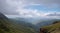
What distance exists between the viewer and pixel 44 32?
131 metres

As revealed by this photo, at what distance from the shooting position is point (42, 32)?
5310 inches

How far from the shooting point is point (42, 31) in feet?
438

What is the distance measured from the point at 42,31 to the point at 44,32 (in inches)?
135

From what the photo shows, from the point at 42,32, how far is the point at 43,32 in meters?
1.56

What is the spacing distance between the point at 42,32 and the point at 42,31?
68.3 inches

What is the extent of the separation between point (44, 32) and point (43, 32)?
2985 mm

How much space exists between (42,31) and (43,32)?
1.47m

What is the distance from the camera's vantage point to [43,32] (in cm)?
13362
